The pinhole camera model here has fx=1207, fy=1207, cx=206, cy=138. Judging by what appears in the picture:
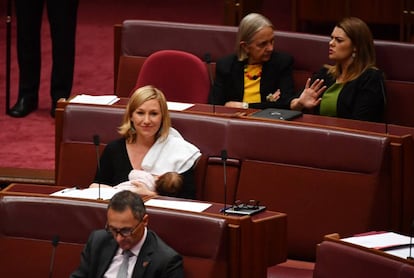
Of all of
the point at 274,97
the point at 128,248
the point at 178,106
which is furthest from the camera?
the point at 274,97

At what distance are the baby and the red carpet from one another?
1.81ft

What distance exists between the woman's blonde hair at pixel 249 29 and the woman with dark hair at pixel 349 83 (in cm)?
17

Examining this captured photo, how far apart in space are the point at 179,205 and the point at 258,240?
163 mm

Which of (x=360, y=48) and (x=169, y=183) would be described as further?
(x=360, y=48)

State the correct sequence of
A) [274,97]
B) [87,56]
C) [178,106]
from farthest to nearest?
[87,56] → [274,97] → [178,106]

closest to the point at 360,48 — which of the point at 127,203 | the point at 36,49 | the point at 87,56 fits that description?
the point at 127,203

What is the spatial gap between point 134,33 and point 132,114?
58 centimetres

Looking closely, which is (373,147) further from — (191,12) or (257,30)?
(191,12)

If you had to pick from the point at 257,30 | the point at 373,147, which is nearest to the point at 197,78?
the point at 257,30

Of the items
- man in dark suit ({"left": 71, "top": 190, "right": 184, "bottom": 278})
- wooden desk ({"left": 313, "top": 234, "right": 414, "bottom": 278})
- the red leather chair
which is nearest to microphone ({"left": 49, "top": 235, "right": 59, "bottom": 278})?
man in dark suit ({"left": 71, "top": 190, "right": 184, "bottom": 278})

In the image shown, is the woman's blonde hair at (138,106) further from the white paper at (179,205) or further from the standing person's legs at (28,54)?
the standing person's legs at (28,54)

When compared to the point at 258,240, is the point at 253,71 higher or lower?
higher

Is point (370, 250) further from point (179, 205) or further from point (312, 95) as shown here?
point (312, 95)

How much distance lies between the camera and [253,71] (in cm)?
272
